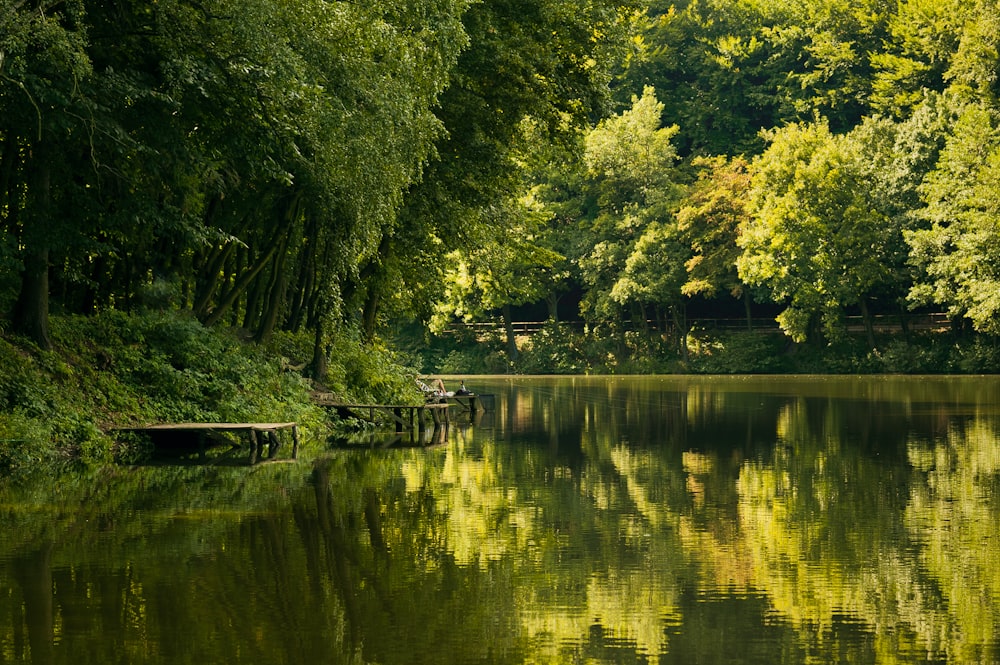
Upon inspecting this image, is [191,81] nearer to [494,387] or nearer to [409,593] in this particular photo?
[409,593]

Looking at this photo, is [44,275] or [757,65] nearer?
[44,275]

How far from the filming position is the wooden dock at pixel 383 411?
2680 cm

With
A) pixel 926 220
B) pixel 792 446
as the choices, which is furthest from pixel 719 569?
pixel 926 220

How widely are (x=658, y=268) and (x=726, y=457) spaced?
166 ft

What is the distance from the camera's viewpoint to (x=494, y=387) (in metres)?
55.6

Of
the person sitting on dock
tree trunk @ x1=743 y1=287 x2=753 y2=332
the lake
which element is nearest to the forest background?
the person sitting on dock

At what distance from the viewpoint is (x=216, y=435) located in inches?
879

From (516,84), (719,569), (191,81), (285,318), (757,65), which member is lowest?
(719,569)

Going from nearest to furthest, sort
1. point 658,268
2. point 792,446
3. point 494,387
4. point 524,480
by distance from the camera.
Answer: point 524,480 → point 792,446 → point 494,387 → point 658,268

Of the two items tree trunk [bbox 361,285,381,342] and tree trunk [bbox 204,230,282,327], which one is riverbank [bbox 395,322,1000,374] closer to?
tree trunk [bbox 361,285,381,342]

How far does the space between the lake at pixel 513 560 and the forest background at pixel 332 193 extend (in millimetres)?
4329

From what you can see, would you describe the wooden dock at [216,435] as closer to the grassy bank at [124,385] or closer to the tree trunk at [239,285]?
the grassy bank at [124,385]

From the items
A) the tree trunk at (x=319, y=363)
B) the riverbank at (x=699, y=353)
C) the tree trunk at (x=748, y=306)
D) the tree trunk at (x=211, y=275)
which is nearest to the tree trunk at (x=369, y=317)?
the tree trunk at (x=319, y=363)

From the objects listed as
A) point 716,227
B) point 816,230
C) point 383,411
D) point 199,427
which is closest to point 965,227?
point 816,230
